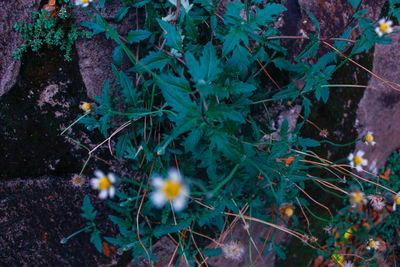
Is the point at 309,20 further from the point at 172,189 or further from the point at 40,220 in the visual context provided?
the point at 40,220

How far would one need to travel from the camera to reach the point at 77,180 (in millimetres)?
A: 1804

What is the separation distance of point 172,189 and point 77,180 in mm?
1061

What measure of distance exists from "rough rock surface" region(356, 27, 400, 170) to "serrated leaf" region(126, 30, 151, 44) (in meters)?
1.82

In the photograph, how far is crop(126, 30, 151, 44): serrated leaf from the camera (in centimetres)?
168

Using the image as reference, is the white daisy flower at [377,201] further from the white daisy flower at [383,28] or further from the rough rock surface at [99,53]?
the rough rock surface at [99,53]

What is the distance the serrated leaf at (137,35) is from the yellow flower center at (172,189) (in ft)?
3.37

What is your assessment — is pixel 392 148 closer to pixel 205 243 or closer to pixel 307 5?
pixel 307 5

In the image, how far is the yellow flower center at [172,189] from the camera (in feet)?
3.21

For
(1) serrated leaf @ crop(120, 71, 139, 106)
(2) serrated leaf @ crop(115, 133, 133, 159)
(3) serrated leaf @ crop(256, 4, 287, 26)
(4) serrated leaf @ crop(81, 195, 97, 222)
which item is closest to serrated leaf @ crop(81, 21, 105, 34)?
(1) serrated leaf @ crop(120, 71, 139, 106)

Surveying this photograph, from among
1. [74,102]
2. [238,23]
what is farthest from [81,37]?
[238,23]

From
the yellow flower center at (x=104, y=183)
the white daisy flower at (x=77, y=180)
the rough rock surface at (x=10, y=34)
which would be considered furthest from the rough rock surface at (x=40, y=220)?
the yellow flower center at (x=104, y=183)

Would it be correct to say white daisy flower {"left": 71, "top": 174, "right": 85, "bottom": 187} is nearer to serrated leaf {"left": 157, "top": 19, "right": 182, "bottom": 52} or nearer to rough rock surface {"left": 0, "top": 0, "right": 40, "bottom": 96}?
rough rock surface {"left": 0, "top": 0, "right": 40, "bottom": 96}

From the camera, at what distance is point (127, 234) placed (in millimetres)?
1753

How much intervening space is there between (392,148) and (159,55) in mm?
2493
